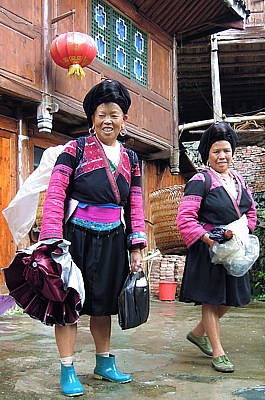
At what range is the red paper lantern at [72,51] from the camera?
6.76 meters

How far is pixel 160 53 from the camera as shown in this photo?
1012 centimetres

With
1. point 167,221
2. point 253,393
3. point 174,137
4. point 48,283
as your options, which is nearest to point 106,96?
point 48,283

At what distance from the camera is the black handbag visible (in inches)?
109

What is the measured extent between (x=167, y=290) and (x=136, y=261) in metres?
6.16

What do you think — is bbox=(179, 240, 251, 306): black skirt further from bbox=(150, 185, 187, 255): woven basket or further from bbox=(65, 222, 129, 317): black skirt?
bbox=(150, 185, 187, 255): woven basket

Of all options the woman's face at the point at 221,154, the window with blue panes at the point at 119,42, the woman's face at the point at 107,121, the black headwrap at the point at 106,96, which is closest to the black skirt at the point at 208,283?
Result: the woman's face at the point at 221,154

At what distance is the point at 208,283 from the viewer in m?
3.41

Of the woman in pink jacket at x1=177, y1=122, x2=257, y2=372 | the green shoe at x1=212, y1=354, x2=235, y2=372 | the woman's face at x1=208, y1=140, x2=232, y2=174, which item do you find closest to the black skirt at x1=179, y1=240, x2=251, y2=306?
the woman in pink jacket at x1=177, y1=122, x2=257, y2=372

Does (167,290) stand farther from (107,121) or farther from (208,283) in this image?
(107,121)

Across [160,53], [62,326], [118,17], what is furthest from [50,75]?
[62,326]

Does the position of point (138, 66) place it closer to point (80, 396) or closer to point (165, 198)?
point (165, 198)

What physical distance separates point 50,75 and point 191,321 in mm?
3760

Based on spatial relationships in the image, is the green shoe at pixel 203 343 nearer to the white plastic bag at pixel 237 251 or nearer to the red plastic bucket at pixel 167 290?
the white plastic bag at pixel 237 251

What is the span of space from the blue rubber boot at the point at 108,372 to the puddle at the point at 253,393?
24.4 inches
